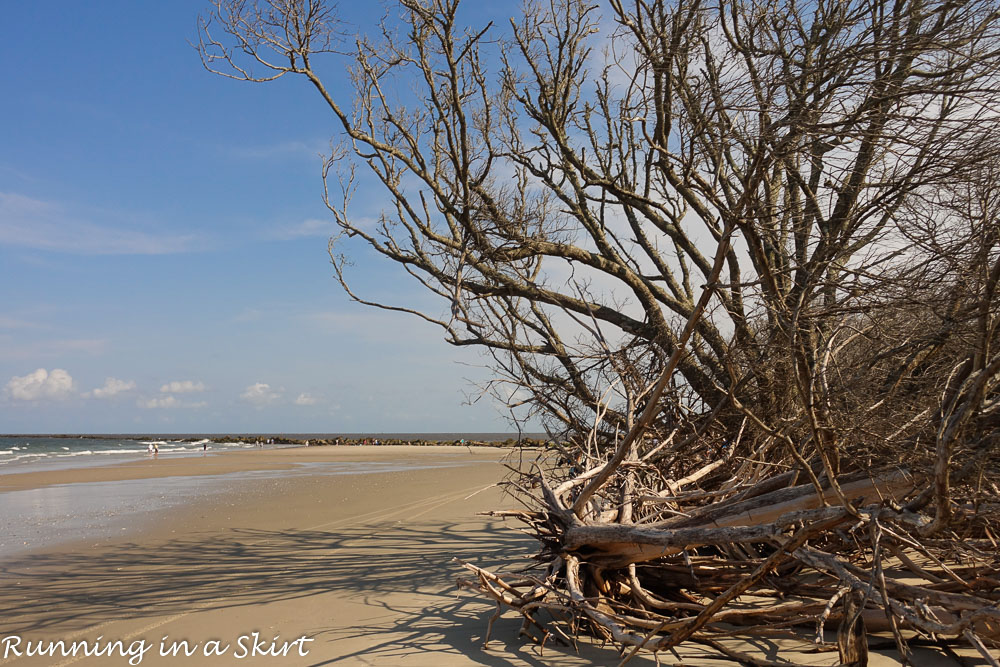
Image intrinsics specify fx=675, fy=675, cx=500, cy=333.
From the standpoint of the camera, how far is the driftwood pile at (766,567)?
3.20m

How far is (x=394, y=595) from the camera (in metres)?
5.44

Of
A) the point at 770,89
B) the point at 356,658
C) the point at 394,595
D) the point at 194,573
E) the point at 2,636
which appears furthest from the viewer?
the point at 194,573

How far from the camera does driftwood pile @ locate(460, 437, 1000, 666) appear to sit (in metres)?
3.20

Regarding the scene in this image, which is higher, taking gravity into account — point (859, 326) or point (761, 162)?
point (761, 162)

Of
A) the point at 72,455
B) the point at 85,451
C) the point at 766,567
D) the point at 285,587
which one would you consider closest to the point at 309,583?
the point at 285,587

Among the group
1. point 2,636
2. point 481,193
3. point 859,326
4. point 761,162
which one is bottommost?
point 2,636

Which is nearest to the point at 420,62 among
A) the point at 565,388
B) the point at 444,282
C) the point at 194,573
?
the point at 444,282

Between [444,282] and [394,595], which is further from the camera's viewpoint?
[444,282]

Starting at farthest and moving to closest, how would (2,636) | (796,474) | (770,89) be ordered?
(2,636) → (796,474) → (770,89)

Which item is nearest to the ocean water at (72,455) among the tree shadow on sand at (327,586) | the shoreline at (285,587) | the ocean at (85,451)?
the ocean at (85,451)

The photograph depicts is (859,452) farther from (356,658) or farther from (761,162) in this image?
(356,658)

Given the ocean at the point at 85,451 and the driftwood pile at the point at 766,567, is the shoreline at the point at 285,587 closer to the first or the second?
the driftwood pile at the point at 766,567

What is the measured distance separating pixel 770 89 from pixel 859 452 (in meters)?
2.29

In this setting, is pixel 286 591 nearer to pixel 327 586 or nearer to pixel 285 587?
pixel 285 587
